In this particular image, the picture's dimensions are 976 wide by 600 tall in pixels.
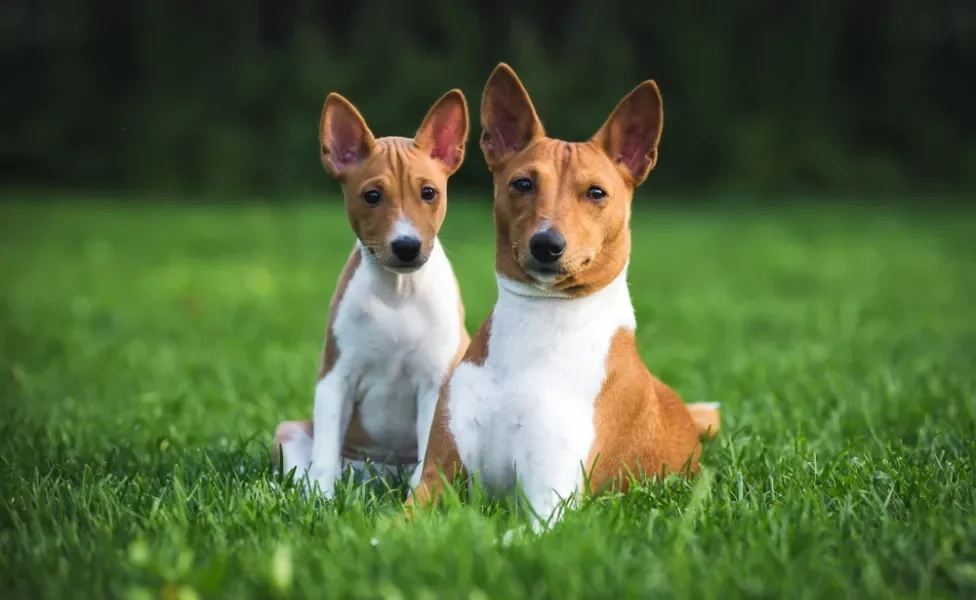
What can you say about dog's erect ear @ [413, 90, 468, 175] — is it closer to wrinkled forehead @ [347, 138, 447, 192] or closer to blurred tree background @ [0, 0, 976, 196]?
wrinkled forehead @ [347, 138, 447, 192]

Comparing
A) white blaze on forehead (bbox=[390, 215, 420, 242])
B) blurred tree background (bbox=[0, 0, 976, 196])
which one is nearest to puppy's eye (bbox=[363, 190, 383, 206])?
white blaze on forehead (bbox=[390, 215, 420, 242])

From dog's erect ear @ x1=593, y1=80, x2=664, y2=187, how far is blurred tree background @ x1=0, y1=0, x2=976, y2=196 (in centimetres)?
1418

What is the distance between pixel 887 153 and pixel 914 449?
16729 mm

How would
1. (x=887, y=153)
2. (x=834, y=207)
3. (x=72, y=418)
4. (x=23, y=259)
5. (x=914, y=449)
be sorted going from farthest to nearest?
(x=887, y=153) → (x=834, y=207) → (x=23, y=259) → (x=72, y=418) → (x=914, y=449)

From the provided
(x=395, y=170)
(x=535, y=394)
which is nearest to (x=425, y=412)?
(x=535, y=394)

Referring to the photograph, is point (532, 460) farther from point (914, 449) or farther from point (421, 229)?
point (914, 449)

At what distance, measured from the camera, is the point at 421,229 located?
4.12 metres

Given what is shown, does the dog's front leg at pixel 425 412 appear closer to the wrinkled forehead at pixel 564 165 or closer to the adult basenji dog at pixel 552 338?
the adult basenji dog at pixel 552 338

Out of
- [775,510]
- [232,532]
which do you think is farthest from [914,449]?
[232,532]

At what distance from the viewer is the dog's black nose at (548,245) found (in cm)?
351

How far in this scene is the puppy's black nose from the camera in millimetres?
4035

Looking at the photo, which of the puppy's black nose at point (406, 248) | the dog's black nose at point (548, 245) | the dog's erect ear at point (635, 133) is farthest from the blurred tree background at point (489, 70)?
the dog's black nose at point (548, 245)

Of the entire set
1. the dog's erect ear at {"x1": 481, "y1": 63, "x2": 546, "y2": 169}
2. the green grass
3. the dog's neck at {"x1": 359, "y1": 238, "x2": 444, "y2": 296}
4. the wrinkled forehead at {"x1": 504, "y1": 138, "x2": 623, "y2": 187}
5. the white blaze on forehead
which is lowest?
the green grass

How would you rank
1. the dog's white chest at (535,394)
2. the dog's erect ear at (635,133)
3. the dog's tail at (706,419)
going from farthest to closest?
the dog's tail at (706,419) < the dog's erect ear at (635,133) < the dog's white chest at (535,394)
